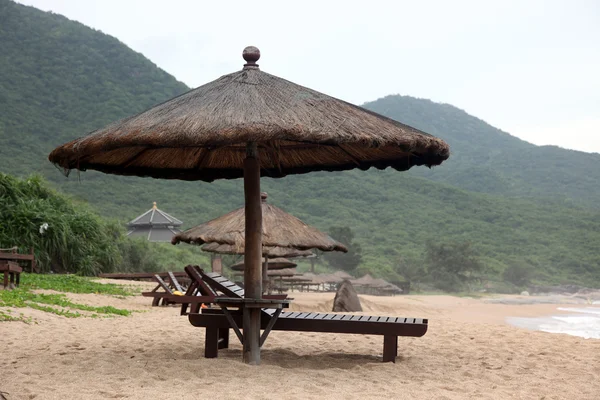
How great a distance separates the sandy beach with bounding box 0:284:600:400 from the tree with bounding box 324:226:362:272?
28.3m

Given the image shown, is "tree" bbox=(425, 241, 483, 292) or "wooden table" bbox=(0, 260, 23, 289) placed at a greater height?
"wooden table" bbox=(0, 260, 23, 289)

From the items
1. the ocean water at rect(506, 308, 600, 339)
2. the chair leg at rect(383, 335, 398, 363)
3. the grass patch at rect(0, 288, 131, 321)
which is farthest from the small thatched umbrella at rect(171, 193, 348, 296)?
the ocean water at rect(506, 308, 600, 339)

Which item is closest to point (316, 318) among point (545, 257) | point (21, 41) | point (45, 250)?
point (45, 250)

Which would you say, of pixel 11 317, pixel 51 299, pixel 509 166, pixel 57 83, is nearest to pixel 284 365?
pixel 11 317

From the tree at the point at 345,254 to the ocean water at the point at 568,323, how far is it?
552 inches

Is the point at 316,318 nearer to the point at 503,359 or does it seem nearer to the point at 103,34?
the point at 503,359

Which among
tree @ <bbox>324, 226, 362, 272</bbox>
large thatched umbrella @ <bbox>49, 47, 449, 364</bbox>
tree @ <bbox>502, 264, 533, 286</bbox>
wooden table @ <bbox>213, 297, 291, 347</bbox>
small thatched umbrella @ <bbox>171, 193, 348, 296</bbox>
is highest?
large thatched umbrella @ <bbox>49, 47, 449, 364</bbox>

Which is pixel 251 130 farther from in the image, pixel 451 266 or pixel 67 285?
pixel 451 266

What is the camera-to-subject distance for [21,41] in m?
62.3

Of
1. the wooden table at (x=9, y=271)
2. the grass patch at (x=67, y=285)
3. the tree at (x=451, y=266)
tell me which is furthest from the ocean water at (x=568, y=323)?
the tree at (x=451, y=266)

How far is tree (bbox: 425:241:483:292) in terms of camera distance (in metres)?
38.8

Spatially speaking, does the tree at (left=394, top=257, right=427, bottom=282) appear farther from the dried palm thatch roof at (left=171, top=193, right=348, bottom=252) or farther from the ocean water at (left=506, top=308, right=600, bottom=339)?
the dried palm thatch roof at (left=171, top=193, right=348, bottom=252)

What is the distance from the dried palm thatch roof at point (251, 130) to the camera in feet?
14.7

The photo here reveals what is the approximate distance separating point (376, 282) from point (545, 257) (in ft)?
89.1
